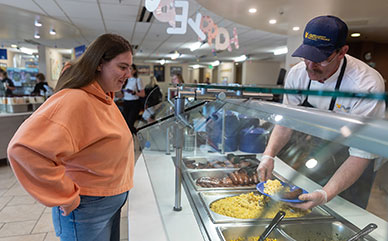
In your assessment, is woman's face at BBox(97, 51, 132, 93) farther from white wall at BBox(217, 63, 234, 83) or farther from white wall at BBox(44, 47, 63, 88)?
white wall at BBox(217, 63, 234, 83)

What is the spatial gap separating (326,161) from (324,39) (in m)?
0.62

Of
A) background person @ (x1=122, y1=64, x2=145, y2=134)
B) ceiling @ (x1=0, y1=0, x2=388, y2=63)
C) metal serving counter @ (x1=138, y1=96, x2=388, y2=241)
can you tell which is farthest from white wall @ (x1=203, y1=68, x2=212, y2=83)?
metal serving counter @ (x1=138, y1=96, x2=388, y2=241)

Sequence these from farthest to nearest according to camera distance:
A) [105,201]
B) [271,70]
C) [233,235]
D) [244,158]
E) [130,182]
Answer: [271,70]
[244,158]
[130,182]
[105,201]
[233,235]

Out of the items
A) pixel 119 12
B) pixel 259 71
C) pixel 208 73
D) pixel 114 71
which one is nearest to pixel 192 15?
pixel 119 12

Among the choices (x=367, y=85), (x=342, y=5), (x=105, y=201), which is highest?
(x=342, y=5)

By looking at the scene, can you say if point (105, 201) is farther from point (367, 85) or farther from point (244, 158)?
point (367, 85)

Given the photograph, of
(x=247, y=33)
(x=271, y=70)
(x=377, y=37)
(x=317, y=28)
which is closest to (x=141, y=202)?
(x=317, y=28)

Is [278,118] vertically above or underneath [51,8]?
underneath

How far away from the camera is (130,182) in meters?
1.35

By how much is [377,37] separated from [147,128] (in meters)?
8.88

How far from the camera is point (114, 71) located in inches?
48.2

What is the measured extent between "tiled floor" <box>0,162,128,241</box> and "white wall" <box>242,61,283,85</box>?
15.7 metres

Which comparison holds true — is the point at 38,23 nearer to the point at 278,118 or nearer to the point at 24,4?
the point at 24,4

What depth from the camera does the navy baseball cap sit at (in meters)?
1.23
